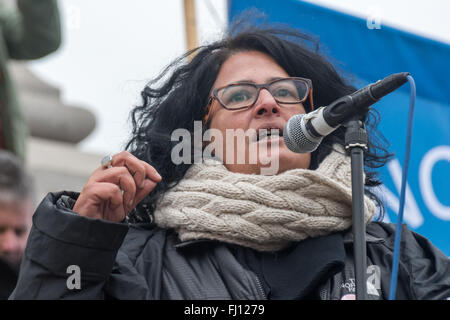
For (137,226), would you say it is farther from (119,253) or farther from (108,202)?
(108,202)

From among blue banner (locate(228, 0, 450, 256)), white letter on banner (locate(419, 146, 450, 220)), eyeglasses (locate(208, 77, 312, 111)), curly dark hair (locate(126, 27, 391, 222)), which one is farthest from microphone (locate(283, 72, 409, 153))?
white letter on banner (locate(419, 146, 450, 220))

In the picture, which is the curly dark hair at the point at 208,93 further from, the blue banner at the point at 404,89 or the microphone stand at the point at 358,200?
the blue banner at the point at 404,89

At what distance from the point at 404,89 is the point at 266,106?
10.3 feet

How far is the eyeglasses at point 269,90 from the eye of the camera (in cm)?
303

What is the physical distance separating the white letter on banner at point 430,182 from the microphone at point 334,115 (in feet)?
11.4

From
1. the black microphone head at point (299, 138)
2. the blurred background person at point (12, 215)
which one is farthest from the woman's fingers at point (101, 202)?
the blurred background person at point (12, 215)

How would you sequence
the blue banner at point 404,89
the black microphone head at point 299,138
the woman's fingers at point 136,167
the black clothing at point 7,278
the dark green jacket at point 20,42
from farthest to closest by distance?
the blue banner at point 404,89 < the dark green jacket at point 20,42 < the black clothing at point 7,278 < the woman's fingers at point 136,167 < the black microphone head at point 299,138

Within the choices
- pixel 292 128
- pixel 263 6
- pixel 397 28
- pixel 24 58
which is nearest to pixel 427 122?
pixel 397 28

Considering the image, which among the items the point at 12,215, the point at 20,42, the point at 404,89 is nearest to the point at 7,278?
the point at 12,215

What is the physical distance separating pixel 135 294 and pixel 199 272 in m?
0.27

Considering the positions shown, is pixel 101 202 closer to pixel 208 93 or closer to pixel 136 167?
pixel 136 167

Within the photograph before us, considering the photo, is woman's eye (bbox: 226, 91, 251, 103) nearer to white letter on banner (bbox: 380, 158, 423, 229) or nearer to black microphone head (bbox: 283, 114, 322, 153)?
black microphone head (bbox: 283, 114, 322, 153)

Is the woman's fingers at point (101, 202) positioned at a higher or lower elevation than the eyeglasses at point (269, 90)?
lower

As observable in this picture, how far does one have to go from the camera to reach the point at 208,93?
327 cm
